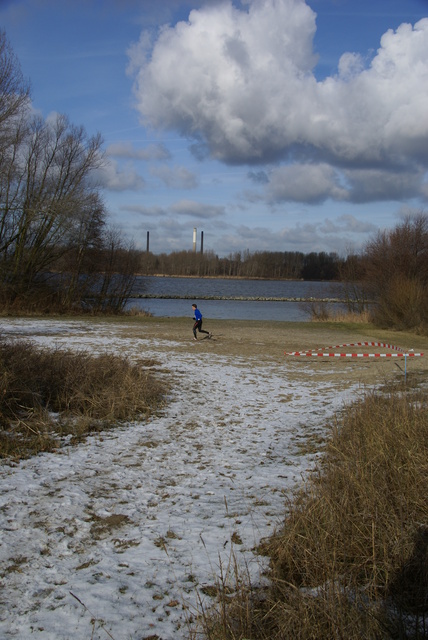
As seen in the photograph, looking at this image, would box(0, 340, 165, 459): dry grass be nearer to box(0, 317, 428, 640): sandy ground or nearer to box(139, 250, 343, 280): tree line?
box(0, 317, 428, 640): sandy ground

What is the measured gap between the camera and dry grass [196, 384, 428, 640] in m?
3.04

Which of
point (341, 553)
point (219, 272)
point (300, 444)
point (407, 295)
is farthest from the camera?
point (219, 272)

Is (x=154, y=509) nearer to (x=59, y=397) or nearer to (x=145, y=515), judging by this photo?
(x=145, y=515)

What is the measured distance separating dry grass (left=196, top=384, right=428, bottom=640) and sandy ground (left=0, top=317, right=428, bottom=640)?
340 millimetres

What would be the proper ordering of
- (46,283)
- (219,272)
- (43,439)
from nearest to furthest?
1. (43,439)
2. (46,283)
3. (219,272)

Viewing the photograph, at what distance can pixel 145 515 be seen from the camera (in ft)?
16.6

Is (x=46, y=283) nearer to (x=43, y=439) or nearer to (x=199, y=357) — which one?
(x=199, y=357)

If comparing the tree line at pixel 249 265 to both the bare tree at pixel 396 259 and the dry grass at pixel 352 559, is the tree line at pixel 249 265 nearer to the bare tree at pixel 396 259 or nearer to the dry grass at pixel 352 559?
the bare tree at pixel 396 259

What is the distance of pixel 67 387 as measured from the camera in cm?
873

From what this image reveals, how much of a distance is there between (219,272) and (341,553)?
158 metres

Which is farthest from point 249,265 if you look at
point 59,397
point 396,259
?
point 59,397

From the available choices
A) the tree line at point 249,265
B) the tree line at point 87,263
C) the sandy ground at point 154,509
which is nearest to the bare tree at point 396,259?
the tree line at point 87,263

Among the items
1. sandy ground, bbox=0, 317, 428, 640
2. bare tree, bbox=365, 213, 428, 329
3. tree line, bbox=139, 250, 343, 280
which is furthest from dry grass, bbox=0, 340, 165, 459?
tree line, bbox=139, 250, 343, 280

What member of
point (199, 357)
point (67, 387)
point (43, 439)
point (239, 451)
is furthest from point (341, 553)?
point (199, 357)
